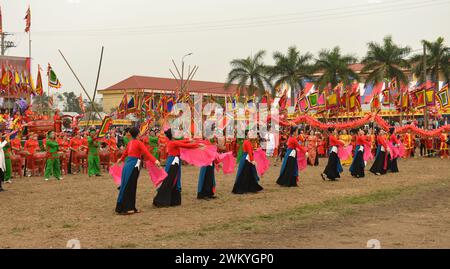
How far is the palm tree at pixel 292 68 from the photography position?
5109 cm

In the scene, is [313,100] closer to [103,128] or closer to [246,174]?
[103,128]

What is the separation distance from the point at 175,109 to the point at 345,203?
52.7 ft

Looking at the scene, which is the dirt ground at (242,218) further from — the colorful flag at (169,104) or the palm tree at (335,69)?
the palm tree at (335,69)

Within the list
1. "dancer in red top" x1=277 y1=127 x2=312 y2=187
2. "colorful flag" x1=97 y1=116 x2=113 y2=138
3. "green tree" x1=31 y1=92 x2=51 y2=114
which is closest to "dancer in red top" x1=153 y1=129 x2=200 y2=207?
"dancer in red top" x1=277 y1=127 x2=312 y2=187

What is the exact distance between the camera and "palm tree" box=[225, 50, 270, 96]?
171ft

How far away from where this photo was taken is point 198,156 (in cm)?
1259

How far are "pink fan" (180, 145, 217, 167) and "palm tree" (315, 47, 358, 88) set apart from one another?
123ft

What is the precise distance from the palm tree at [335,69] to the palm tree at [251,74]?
5642 mm

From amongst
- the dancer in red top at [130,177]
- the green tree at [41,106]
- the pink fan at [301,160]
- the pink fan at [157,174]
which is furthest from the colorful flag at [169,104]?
the dancer in red top at [130,177]

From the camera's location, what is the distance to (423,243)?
770 centimetres

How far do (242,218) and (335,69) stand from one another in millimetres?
40335

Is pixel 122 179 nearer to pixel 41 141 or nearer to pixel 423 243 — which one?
pixel 423 243

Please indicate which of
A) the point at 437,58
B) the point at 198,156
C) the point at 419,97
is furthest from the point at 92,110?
the point at 437,58
